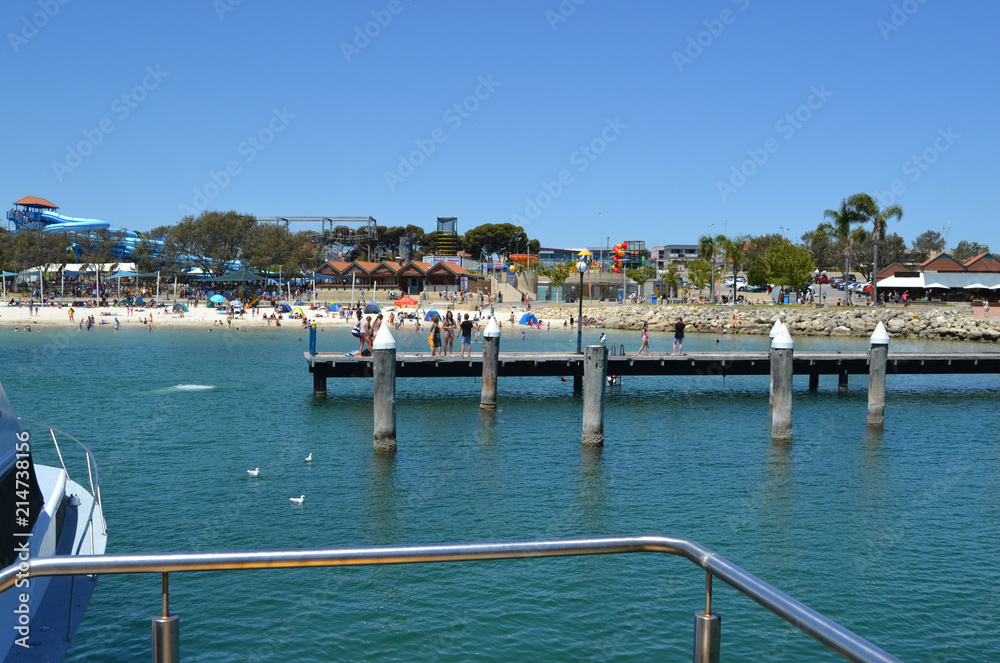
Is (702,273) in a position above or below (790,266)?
below

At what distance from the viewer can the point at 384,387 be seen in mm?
21172

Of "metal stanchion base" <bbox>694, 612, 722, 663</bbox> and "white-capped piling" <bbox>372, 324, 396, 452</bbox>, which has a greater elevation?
"metal stanchion base" <bbox>694, 612, 722, 663</bbox>

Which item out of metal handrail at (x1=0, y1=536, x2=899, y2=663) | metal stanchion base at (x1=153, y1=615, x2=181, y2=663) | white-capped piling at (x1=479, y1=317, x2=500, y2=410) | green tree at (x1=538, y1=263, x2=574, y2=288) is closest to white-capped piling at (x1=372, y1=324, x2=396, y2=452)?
white-capped piling at (x1=479, y1=317, x2=500, y2=410)

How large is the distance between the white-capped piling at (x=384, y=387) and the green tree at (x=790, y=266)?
71790 mm

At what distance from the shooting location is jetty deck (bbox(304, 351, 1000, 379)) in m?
28.4

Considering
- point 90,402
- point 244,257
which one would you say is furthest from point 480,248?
point 90,402

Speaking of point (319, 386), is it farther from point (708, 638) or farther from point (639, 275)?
point (639, 275)

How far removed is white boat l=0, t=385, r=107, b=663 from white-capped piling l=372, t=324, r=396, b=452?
397 inches

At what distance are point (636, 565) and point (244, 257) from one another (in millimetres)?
94130

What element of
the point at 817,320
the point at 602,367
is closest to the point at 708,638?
the point at 602,367

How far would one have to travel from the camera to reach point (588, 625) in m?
11.8

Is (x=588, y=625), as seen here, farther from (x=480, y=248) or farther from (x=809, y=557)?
(x=480, y=248)

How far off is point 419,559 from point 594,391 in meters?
19.3

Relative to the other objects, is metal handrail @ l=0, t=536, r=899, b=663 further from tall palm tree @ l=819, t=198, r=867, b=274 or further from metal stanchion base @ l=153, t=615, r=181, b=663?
tall palm tree @ l=819, t=198, r=867, b=274
